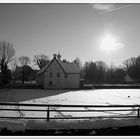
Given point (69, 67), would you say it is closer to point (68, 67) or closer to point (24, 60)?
point (68, 67)

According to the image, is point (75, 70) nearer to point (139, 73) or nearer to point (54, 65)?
point (54, 65)

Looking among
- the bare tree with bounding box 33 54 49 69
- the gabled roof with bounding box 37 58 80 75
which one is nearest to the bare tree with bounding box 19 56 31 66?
the bare tree with bounding box 33 54 49 69

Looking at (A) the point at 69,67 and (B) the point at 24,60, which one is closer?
(A) the point at 69,67

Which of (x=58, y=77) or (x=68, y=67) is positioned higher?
(x=68, y=67)

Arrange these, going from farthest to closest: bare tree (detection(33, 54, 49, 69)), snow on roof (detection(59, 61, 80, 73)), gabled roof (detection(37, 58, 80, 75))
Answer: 1. bare tree (detection(33, 54, 49, 69))
2. snow on roof (detection(59, 61, 80, 73))
3. gabled roof (detection(37, 58, 80, 75))

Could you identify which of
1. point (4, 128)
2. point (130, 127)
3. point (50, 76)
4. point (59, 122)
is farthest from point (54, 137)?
point (50, 76)

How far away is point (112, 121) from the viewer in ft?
27.3

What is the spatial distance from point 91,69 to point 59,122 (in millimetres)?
80369

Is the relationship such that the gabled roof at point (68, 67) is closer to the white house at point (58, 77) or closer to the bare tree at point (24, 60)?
the white house at point (58, 77)

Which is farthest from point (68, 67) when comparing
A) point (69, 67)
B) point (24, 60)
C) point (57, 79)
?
point (24, 60)

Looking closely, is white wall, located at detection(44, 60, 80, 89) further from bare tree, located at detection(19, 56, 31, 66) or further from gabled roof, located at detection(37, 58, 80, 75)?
bare tree, located at detection(19, 56, 31, 66)

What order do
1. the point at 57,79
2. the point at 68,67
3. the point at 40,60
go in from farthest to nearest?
the point at 40,60
the point at 68,67
the point at 57,79

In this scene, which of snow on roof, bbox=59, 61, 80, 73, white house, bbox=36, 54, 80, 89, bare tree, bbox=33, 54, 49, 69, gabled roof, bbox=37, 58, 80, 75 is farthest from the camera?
bare tree, bbox=33, 54, 49, 69

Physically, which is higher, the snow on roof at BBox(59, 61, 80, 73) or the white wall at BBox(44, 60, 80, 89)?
the snow on roof at BBox(59, 61, 80, 73)
